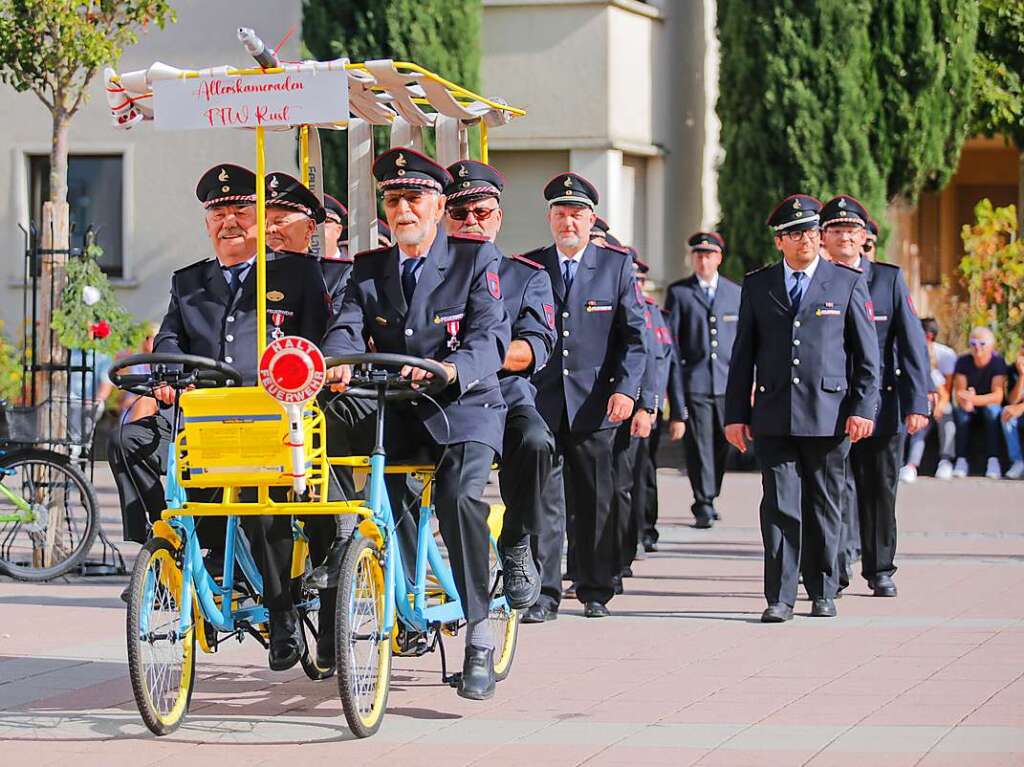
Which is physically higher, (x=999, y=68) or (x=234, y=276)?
(x=999, y=68)

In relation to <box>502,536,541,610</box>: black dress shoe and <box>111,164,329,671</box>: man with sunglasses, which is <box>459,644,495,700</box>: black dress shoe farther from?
<box>111,164,329,671</box>: man with sunglasses

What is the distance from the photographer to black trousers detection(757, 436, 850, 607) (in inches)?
399

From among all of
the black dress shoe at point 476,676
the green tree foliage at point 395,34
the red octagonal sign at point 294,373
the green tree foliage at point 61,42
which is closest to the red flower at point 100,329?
the green tree foliage at point 61,42

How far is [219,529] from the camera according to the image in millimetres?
7590

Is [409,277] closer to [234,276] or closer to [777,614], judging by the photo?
[234,276]

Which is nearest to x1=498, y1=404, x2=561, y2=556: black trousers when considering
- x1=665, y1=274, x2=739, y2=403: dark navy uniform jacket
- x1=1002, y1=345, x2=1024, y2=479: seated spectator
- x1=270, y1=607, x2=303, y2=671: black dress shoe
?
x1=270, y1=607, x2=303, y2=671: black dress shoe

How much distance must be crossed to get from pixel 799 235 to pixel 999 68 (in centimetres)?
1396

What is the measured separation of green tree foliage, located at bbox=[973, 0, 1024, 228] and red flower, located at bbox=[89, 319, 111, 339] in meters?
13.7

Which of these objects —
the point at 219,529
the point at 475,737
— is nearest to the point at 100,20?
the point at 219,529

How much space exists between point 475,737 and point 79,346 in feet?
19.1

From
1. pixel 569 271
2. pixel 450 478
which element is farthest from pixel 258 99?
pixel 569 271

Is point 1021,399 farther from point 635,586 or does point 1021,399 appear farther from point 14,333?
point 14,333

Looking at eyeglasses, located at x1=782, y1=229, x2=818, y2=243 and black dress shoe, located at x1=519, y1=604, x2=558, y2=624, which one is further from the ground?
eyeglasses, located at x1=782, y1=229, x2=818, y2=243

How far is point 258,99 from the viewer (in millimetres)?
7121
